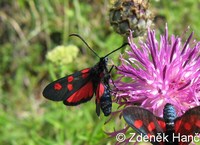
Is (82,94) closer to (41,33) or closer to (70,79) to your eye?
(70,79)

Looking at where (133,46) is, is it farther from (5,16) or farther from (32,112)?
(5,16)

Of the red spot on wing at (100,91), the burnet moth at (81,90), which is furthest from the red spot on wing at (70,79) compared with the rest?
the red spot on wing at (100,91)

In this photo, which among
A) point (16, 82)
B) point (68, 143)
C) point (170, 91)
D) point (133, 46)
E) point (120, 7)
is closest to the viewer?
point (170, 91)

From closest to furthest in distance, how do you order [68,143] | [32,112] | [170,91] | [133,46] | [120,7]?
1. [170,91]
2. [133,46]
3. [120,7]
4. [68,143]
5. [32,112]

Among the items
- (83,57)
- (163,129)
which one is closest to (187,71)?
(163,129)

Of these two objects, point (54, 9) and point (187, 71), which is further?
point (54, 9)

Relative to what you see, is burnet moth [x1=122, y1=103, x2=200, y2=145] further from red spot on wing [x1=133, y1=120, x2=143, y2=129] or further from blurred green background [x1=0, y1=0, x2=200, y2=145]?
blurred green background [x1=0, y1=0, x2=200, y2=145]

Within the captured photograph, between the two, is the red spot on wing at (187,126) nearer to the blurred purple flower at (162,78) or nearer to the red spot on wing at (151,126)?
the red spot on wing at (151,126)

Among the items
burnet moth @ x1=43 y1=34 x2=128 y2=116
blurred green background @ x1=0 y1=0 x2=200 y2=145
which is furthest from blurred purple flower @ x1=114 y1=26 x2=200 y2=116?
blurred green background @ x1=0 y1=0 x2=200 y2=145
